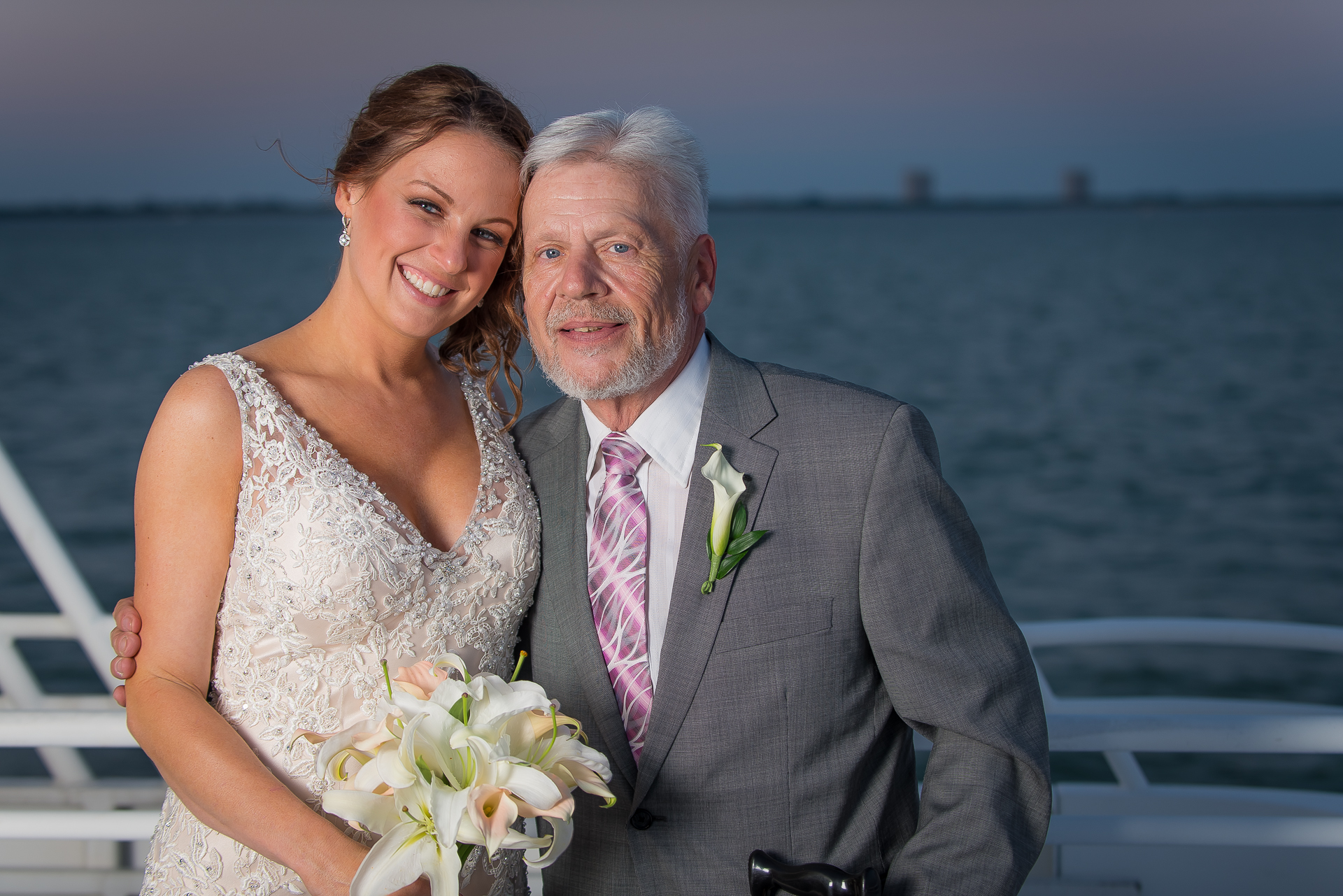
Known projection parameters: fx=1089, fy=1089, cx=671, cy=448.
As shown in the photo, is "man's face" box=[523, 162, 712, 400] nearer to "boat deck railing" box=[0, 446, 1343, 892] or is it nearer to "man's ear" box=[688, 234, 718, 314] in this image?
"man's ear" box=[688, 234, 718, 314]

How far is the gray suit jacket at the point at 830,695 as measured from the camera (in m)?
2.02

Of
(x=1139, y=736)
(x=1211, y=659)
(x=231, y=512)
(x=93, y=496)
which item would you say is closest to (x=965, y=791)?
(x=1139, y=736)

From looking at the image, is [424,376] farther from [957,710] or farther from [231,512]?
[957,710]

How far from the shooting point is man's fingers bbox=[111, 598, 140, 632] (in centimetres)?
213

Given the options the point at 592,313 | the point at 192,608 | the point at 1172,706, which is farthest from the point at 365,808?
the point at 1172,706

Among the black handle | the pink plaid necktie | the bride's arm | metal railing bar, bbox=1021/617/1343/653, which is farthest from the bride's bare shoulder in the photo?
metal railing bar, bbox=1021/617/1343/653

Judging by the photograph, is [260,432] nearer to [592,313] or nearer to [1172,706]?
[592,313]

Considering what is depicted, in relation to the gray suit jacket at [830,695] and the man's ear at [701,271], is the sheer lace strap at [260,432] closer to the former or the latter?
the gray suit jacket at [830,695]

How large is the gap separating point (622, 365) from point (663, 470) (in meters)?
0.24

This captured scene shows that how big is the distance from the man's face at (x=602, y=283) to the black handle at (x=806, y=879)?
970 millimetres

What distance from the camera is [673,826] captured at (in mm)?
2117

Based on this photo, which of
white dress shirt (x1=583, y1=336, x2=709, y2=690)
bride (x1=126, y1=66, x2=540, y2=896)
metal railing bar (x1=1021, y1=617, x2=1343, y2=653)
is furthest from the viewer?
metal railing bar (x1=1021, y1=617, x2=1343, y2=653)

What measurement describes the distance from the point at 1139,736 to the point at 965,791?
0.34 metres

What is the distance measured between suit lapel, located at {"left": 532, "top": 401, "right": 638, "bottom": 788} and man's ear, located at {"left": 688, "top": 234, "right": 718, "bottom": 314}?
0.38m
